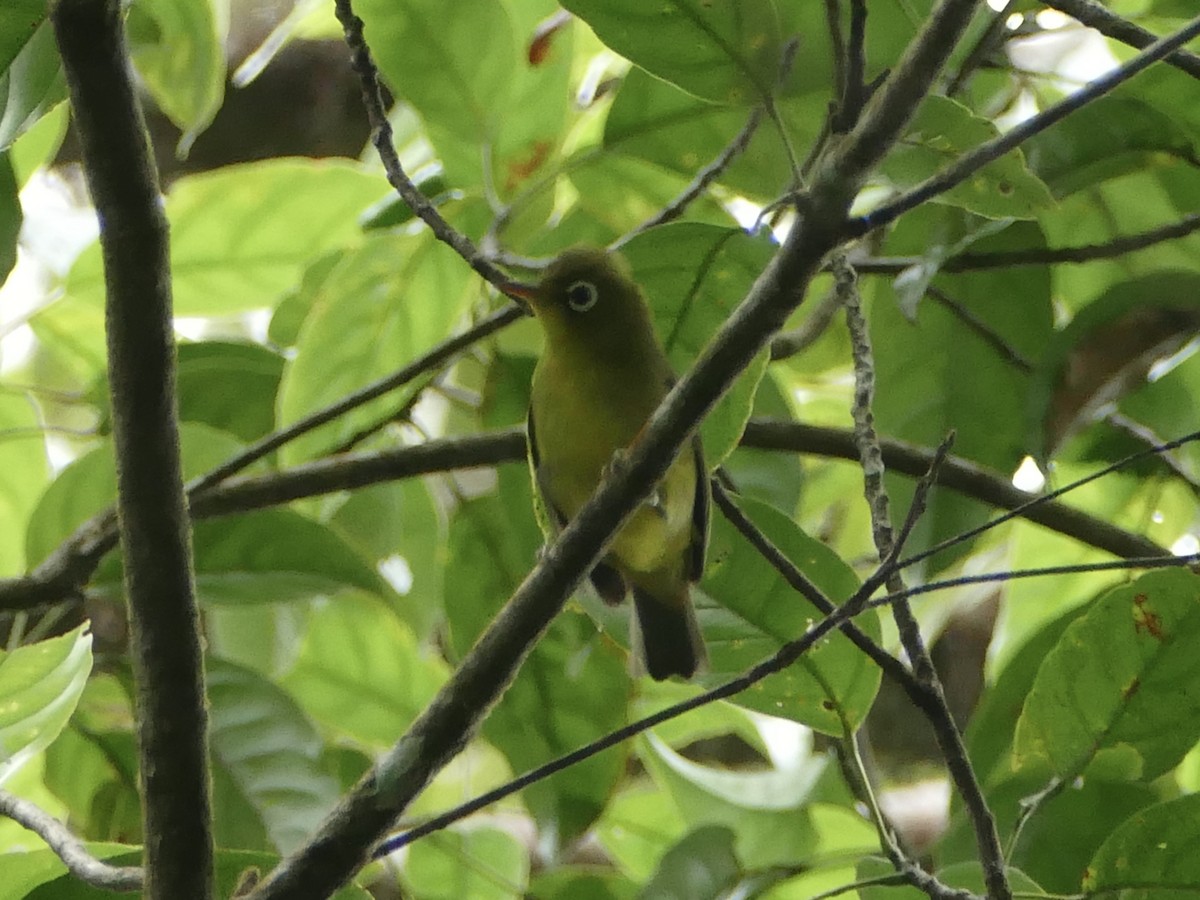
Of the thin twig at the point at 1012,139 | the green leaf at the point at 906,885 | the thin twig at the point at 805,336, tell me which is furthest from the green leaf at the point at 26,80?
the green leaf at the point at 906,885

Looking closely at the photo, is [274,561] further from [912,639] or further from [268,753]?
[912,639]

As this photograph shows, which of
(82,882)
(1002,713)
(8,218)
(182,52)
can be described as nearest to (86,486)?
(8,218)

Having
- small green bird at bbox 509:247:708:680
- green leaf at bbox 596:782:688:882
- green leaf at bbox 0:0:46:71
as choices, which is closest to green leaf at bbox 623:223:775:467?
small green bird at bbox 509:247:708:680

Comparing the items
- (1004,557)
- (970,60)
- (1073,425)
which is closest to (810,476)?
(1004,557)

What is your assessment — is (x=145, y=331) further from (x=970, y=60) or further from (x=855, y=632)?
(x=970, y=60)

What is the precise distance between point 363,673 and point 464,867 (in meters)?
0.39

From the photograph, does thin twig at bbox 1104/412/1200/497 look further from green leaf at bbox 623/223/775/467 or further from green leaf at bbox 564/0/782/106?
green leaf at bbox 564/0/782/106

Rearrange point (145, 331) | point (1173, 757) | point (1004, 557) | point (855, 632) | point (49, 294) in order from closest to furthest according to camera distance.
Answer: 1. point (145, 331)
2. point (855, 632)
3. point (1173, 757)
4. point (49, 294)
5. point (1004, 557)

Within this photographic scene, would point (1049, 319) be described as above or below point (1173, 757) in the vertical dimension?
above

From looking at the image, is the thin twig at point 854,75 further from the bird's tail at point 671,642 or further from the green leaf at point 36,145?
the green leaf at point 36,145

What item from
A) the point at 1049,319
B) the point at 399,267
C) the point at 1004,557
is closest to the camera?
the point at 399,267

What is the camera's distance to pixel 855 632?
1.43 metres

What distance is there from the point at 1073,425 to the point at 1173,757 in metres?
0.45

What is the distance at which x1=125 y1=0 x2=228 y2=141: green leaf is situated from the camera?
1.96 meters
